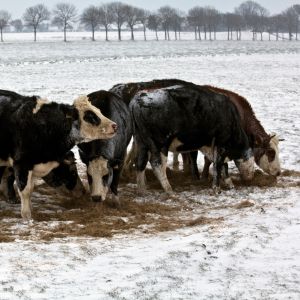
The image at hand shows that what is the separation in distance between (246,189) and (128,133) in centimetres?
253

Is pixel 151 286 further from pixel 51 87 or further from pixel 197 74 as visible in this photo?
pixel 197 74

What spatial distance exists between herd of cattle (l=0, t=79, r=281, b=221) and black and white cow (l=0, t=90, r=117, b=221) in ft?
0.05

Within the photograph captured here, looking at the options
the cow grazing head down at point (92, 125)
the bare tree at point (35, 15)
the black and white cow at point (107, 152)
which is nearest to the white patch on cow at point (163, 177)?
the black and white cow at point (107, 152)

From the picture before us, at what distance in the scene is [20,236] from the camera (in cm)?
534

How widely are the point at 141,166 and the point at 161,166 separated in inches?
17.2

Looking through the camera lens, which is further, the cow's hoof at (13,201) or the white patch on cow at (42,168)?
the cow's hoof at (13,201)

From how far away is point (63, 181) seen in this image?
7.15 metres

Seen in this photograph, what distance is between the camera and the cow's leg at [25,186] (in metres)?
6.04

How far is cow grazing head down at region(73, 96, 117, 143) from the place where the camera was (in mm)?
6168

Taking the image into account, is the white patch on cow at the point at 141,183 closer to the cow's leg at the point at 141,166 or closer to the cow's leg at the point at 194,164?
the cow's leg at the point at 141,166

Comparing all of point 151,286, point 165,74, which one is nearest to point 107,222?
point 151,286

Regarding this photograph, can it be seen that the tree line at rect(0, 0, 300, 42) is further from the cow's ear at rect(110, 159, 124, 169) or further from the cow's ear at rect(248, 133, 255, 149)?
the cow's ear at rect(110, 159, 124, 169)

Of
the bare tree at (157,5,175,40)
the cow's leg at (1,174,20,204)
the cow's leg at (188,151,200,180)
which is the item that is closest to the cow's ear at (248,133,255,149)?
the cow's leg at (188,151,200,180)

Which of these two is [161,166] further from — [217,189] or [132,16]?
[132,16]
